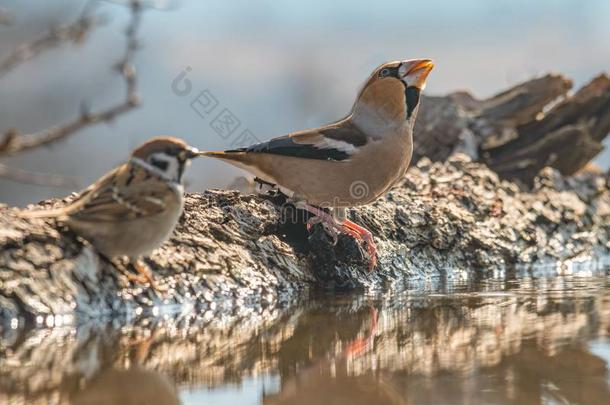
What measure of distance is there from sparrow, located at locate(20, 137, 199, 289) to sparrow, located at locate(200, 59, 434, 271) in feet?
3.94

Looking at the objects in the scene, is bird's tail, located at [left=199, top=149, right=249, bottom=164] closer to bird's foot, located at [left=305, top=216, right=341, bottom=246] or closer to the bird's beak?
bird's foot, located at [left=305, top=216, right=341, bottom=246]

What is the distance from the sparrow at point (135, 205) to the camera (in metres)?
5.11

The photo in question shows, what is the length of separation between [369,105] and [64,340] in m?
3.29

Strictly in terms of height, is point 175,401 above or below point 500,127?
below

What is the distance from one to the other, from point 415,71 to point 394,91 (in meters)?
0.21

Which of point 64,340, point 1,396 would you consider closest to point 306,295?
point 64,340

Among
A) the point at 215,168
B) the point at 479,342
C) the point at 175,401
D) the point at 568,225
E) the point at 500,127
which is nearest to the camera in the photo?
the point at 175,401

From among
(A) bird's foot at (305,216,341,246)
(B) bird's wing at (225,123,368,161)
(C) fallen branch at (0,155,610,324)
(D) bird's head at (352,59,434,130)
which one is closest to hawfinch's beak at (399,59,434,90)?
(D) bird's head at (352,59,434,130)

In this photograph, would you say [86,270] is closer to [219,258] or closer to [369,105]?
[219,258]

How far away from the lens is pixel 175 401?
3.53 meters

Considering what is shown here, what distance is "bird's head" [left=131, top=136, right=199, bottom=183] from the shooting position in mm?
5332

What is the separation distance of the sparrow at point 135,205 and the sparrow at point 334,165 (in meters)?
1.20

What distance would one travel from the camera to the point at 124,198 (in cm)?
515

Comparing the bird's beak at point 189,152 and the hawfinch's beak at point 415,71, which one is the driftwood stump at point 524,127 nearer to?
the hawfinch's beak at point 415,71
